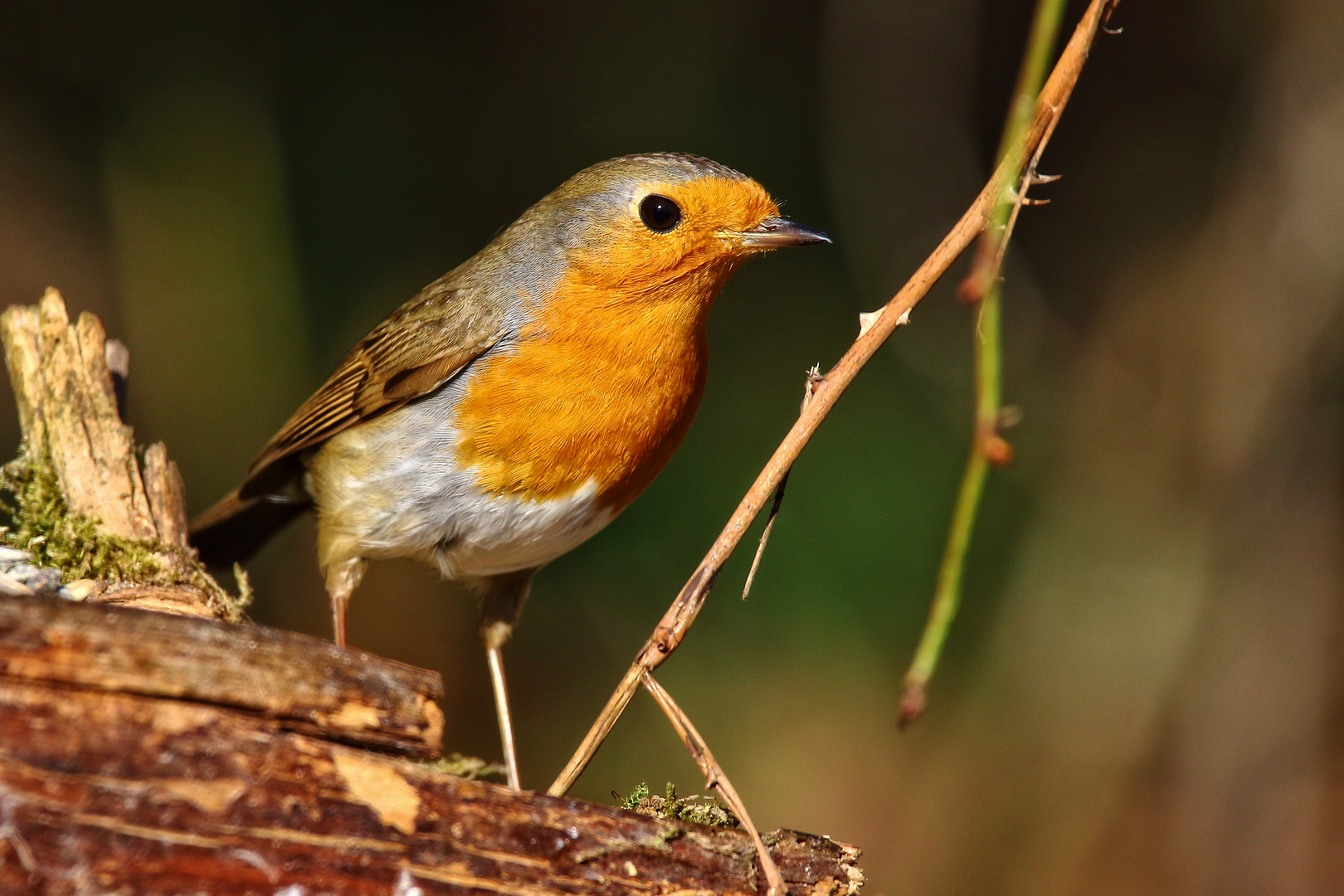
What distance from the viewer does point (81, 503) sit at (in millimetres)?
3172

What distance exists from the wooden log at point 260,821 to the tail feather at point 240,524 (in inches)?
85.9

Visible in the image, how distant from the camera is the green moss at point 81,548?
287 centimetres

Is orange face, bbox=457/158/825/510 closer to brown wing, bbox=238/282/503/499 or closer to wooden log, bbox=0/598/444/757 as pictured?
brown wing, bbox=238/282/503/499

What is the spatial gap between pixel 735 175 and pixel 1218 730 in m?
3.80

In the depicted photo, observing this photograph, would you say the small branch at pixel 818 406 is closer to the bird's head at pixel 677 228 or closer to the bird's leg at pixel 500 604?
the bird's head at pixel 677 228

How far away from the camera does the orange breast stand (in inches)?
116

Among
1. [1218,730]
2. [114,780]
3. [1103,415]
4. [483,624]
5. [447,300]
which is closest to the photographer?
[114,780]

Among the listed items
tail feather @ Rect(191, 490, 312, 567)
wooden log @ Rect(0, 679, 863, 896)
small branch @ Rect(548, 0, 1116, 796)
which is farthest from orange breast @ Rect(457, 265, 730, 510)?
tail feather @ Rect(191, 490, 312, 567)

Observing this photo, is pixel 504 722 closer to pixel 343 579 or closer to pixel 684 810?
pixel 343 579

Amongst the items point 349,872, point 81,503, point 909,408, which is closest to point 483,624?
point 81,503

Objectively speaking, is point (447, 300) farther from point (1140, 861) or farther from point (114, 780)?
point (1140, 861)

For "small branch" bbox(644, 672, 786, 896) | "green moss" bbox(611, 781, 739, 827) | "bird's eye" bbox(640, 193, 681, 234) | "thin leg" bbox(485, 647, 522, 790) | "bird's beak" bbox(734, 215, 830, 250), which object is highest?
"bird's eye" bbox(640, 193, 681, 234)

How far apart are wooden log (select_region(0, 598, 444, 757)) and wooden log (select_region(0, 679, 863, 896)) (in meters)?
0.03

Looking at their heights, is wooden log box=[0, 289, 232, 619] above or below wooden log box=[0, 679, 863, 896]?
above
